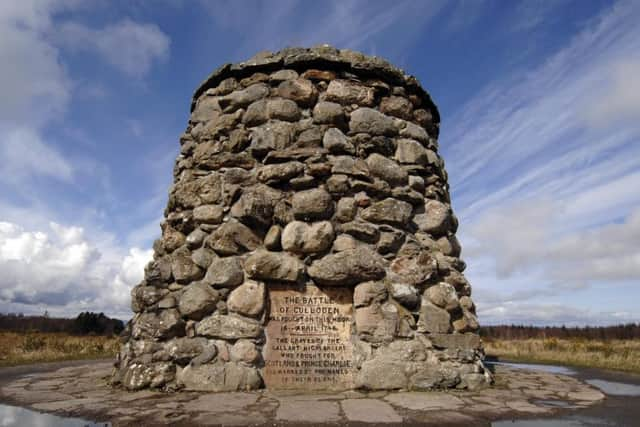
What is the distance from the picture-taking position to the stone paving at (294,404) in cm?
321

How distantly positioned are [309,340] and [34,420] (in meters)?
2.40

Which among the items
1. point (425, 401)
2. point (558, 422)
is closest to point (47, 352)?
point (425, 401)

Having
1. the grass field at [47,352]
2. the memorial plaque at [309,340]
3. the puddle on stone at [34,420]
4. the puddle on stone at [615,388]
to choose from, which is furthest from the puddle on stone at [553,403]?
the grass field at [47,352]

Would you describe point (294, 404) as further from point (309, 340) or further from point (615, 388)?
point (615, 388)

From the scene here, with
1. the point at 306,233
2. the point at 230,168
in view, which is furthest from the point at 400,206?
the point at 230,168

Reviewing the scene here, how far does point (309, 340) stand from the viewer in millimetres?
4617

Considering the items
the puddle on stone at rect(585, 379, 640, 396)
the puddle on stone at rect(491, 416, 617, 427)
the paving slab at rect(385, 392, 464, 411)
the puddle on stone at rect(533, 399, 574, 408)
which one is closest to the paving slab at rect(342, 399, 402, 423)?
the paving slab at rect(385, 392, 464, 411)

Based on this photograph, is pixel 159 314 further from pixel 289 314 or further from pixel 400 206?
pixel 400 206

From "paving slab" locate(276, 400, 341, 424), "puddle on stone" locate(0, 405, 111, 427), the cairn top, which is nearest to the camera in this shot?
"puddle on stone" locate(0, 405, 111, 427)

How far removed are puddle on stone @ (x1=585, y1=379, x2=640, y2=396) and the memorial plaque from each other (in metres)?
2.79

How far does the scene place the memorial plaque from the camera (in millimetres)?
4496

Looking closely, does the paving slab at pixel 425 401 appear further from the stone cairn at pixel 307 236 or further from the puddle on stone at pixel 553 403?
the puddle on stone at pixel 553 403

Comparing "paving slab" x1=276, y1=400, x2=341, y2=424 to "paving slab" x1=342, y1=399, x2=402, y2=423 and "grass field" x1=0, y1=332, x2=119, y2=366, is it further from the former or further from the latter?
"grass field" x1=0, y1=332, x2=119, y2=366

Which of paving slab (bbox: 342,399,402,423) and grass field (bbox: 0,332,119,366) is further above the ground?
grass field (bbox: 0,332,119,366)
